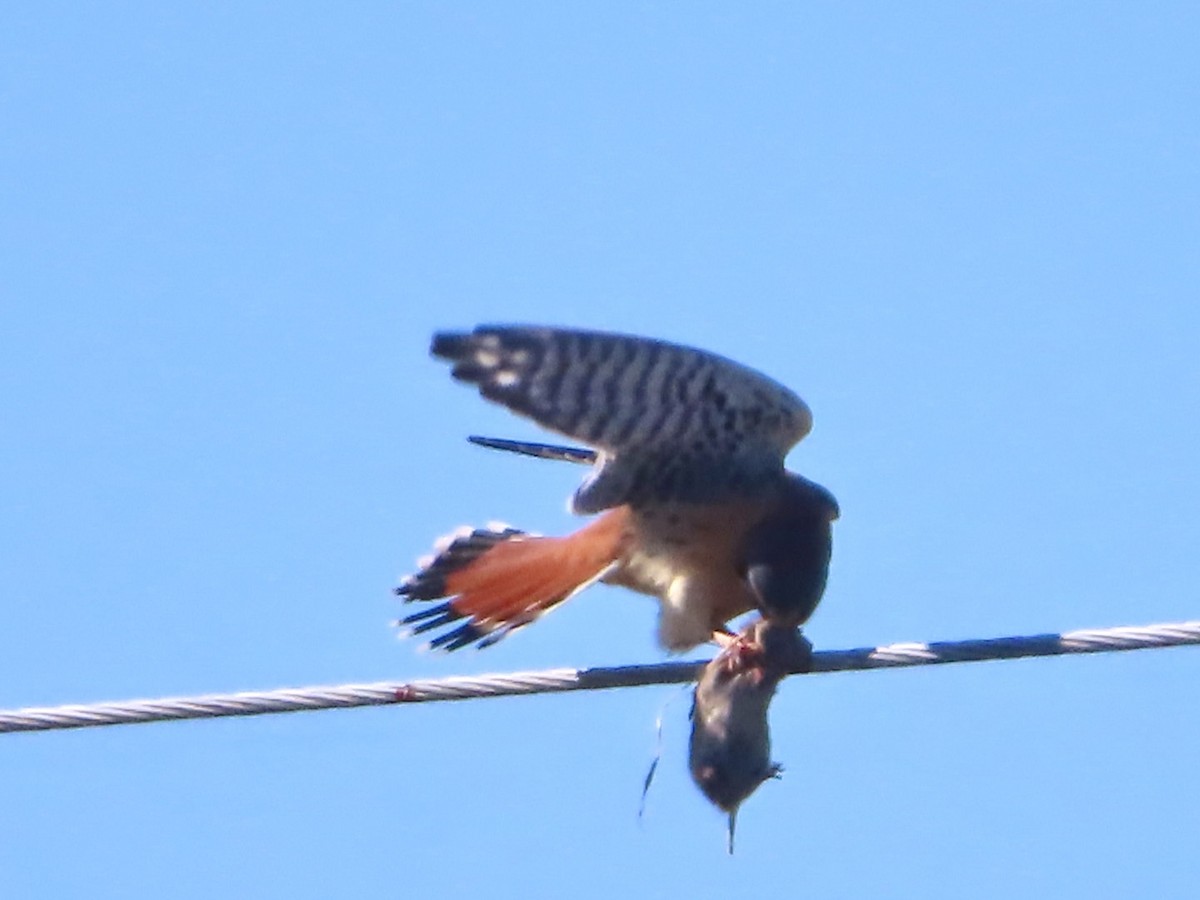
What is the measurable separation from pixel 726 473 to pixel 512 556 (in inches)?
28.9

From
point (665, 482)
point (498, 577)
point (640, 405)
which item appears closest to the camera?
point (640, 405)

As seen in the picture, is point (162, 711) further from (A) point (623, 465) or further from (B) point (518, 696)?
(A) point (623, 465)

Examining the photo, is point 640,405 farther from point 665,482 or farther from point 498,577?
point 498,577

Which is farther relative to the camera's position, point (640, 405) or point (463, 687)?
point (640, 405)

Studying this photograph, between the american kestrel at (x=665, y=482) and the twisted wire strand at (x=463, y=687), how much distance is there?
1067 millimetres

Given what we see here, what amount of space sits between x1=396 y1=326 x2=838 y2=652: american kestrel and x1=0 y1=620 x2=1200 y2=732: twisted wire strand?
3.50 feet

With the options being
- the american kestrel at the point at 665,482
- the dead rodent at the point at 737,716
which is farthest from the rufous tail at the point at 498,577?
the dead rodent at the point at 737,716

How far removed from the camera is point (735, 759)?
21.9 ft

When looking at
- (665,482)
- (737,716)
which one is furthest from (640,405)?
(737,716)

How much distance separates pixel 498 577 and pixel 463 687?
1738mm

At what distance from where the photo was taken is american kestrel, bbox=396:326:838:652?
22.3 feet

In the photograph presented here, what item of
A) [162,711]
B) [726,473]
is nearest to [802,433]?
[726,473]

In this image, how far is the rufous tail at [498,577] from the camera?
732 centimetres

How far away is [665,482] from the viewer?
710 centimetres
